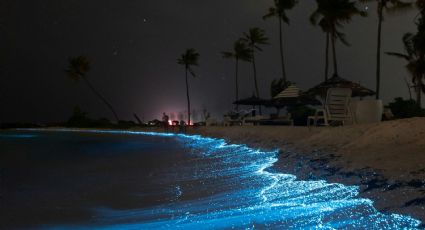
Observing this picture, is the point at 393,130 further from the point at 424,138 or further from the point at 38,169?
the point at 38,169

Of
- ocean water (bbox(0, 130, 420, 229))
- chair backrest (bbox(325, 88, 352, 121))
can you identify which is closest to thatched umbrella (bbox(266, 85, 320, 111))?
chair backrest (bbox(325, 88, 352, 121))

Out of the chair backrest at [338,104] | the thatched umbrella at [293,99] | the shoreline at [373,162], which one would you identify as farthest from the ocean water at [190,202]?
the thatched umbrella at [293,99]

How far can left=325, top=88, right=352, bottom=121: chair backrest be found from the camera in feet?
35.9

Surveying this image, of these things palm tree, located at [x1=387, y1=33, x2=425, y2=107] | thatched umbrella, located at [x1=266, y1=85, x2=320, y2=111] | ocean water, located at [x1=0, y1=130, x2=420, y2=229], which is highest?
palm tree, located at [x1=387, y1=33, x2=425, y2=107]

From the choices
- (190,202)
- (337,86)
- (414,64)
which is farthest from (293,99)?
(190,202)

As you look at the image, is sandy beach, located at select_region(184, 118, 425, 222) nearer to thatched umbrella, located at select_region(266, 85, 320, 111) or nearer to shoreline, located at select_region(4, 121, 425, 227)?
shoreline, located at select_region(4, 121, 425, 227)

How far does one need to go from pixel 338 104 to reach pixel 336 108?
120 millimetres

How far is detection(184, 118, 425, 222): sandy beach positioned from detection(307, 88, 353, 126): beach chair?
7.21 feet

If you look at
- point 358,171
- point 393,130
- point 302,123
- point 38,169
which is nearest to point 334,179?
point 358,171

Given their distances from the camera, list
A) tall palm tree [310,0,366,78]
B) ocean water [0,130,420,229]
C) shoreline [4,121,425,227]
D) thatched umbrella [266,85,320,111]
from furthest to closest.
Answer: tall palm tree [310,0,366,78]
thatched umbrella [266,85,320,111]
shoreline [4,121,425,227]
ocean water [0,130,420,229]

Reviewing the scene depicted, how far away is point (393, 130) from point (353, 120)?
3816 mm

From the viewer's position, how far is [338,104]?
36.6ft

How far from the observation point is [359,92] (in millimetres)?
17094

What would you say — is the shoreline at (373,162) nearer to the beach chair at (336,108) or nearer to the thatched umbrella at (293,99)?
the beach chair at (336,108)
